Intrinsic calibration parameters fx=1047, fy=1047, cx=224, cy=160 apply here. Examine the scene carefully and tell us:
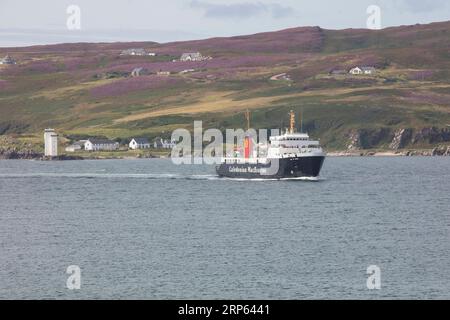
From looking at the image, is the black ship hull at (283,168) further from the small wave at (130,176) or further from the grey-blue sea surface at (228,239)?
the grey-blue sea surface at (228,239)

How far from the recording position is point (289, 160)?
130875 mm

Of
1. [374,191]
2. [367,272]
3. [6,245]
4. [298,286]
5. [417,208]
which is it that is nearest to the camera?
[298,286]

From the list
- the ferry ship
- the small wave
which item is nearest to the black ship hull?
the ferry ship

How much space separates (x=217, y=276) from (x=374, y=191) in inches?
2378

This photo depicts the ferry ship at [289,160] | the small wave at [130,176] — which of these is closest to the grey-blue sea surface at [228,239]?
the ferry ship at [289,160]

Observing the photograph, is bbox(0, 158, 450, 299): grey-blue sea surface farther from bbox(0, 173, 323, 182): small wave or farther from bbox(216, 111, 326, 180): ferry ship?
bbox(0, 173, 323, 182): small wave

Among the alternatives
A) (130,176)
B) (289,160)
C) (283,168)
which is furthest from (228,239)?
(130,176)

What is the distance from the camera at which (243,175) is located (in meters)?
139

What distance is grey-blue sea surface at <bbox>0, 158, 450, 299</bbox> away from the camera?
5744cm

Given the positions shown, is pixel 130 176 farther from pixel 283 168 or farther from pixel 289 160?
pixel 289 160

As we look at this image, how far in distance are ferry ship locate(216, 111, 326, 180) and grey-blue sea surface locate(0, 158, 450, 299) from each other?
96.8 inches

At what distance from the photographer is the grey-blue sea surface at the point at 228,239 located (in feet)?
188

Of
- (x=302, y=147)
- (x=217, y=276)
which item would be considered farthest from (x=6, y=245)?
(x=302, y=147)
